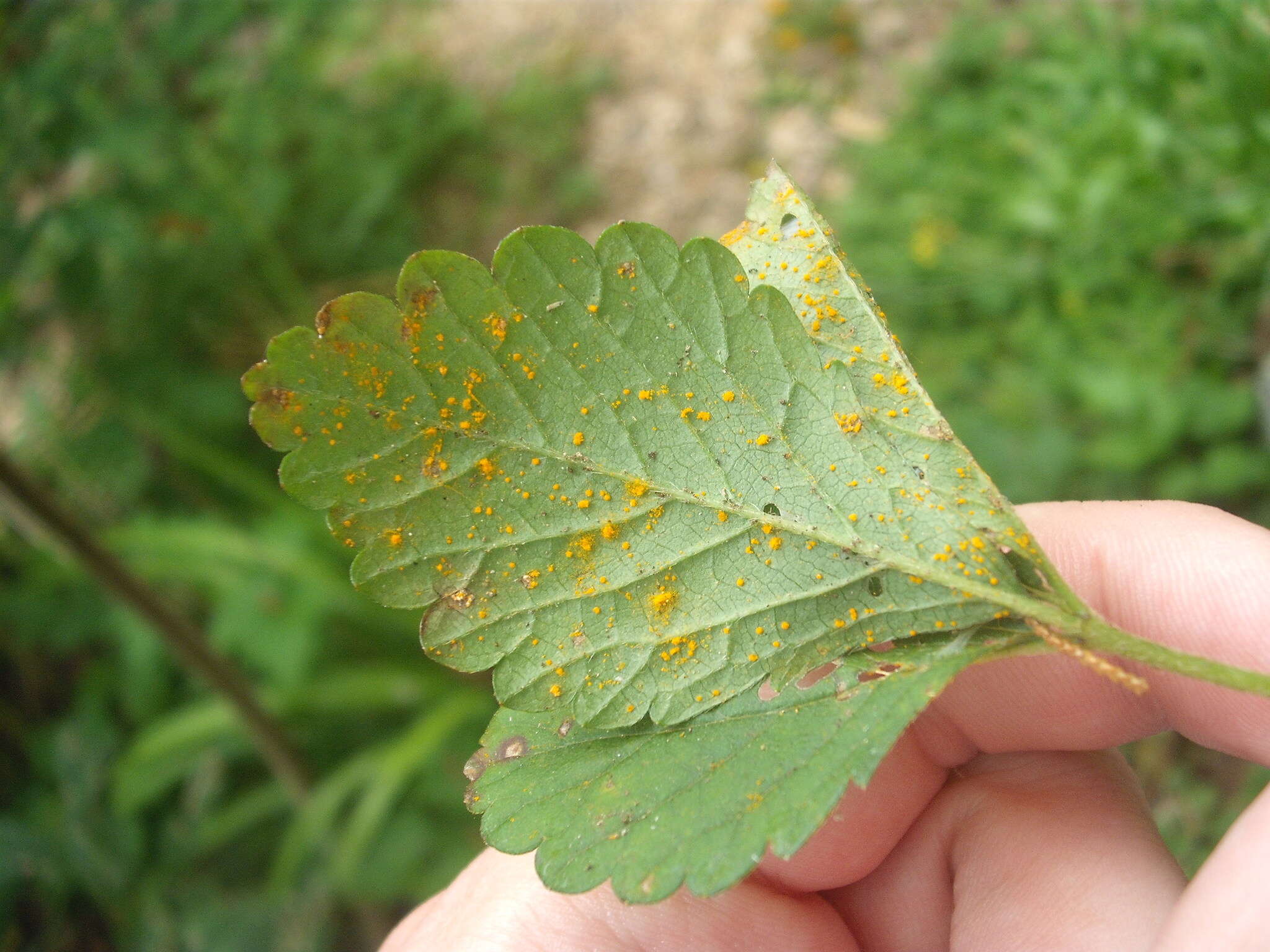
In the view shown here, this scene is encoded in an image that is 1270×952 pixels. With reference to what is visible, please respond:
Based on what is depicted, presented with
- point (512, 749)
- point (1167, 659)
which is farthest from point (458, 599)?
point (1167, 659)

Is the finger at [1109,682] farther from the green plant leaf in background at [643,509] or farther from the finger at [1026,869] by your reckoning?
the green plant leaf in background at [643,509]

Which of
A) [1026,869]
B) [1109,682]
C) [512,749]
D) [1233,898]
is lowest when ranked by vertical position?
[1026,869]

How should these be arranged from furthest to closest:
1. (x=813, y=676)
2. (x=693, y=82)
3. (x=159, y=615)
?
(x=693, y=82) → (x=159, y=615) → (x=813, y=676)

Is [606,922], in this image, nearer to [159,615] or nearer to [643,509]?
[643,509]

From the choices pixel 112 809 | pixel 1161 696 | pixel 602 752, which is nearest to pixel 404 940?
pixel 602 752

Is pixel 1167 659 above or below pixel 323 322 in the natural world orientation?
below

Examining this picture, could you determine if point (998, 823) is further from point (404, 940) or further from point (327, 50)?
point (327, 50)
